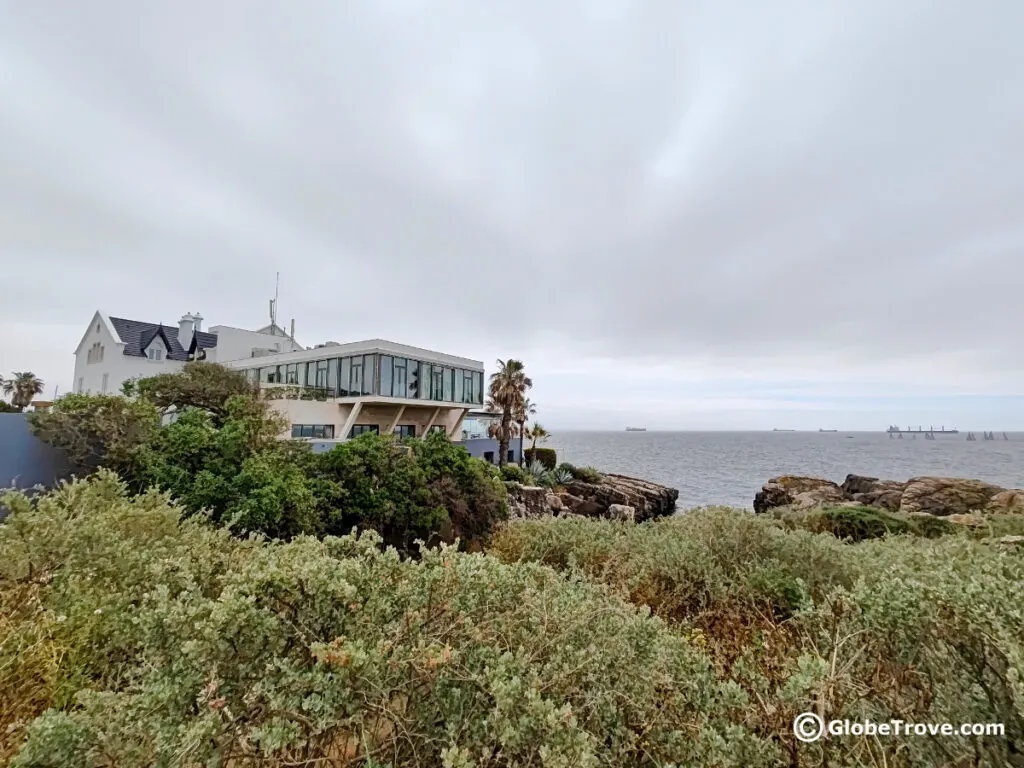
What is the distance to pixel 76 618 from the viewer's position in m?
3.97

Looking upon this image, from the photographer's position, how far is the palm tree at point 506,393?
28.3 m

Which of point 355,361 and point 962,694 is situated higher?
point 355,361

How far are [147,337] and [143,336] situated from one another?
0.97 ft

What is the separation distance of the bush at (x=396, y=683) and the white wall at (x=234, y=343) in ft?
96.7

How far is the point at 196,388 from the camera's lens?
16.3 m

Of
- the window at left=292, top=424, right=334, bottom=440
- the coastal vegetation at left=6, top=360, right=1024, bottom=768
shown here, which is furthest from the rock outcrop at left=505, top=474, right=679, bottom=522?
the coastal vegetation at left=6, top=360, right=1024, bottom=768

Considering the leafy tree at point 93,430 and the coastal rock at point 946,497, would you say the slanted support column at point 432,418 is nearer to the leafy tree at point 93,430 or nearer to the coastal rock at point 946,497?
the leafy tree at point 93,430

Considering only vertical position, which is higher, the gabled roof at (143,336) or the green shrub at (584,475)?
the gabled roof at (143,336)

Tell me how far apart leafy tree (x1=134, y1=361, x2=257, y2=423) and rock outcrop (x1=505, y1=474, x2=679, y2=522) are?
12486mm

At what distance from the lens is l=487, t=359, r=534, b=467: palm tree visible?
2833 cm

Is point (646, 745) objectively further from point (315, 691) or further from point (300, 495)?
point (300, 495)

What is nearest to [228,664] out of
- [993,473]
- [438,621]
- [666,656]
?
[438,621]

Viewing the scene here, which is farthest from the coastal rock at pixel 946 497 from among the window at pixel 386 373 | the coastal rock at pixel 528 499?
the window at pixel 386 373

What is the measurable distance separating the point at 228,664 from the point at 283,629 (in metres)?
0.30
